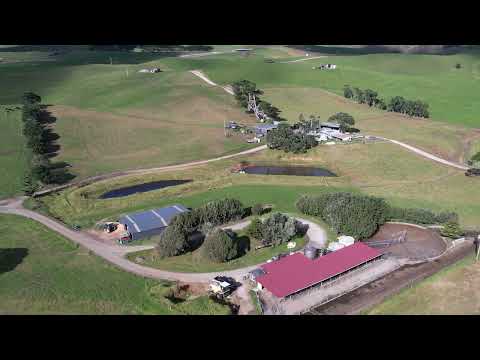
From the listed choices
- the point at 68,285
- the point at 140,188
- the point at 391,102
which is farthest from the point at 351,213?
the point at 391,102

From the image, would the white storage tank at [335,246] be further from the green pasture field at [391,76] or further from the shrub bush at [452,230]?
the green pasture field at [391,76]

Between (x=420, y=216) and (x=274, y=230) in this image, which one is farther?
(x=420, y=216)

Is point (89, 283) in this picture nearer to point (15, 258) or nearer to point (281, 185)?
point (15, 258)

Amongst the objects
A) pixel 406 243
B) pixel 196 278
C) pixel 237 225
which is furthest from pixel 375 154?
pixel 196 278

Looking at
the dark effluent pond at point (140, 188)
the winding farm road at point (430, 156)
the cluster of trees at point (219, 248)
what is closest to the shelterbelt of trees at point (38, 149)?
the dark effluent pond at point (140, 188)

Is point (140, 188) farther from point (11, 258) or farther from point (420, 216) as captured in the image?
point (420, 216)
